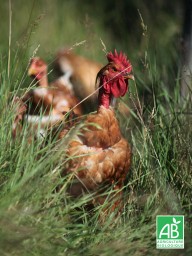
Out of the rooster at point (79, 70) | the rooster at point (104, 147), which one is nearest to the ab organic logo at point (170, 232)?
the rooster at point (104, 147)

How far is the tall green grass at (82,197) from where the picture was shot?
3564 mm

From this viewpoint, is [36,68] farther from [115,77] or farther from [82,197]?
[82,197]

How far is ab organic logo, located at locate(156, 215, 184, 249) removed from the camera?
383 centimetres

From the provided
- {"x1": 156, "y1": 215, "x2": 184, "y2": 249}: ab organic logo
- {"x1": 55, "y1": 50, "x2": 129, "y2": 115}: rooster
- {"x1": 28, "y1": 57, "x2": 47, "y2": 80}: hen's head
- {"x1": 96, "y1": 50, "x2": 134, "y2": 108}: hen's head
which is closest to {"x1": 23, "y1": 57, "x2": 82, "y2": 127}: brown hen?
{"x1": 28, "y1": 57, "x2": 47, "y2": 80}: hen's head

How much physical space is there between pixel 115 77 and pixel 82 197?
2.84 ft

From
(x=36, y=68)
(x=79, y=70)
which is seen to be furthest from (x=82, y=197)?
(x=79, y=70)

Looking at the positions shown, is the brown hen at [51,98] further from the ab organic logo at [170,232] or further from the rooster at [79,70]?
the ab organic logo at [170,232]

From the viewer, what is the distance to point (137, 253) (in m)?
3.82

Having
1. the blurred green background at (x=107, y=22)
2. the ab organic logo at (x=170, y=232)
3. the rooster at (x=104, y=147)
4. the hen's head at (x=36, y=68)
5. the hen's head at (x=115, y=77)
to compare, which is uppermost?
the blurred green background at (x=107, y=22)

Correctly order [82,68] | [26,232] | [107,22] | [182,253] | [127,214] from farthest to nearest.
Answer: [107,22] → [82,68] → [127,214] → [182,253] → [26,232]

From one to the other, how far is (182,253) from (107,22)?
17.2 ft

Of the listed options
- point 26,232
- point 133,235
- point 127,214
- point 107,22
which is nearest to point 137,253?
point 133,235

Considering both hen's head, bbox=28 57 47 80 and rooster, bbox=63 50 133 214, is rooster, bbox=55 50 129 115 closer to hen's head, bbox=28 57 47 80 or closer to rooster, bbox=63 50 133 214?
hen's head, bbox=28 57 47 80

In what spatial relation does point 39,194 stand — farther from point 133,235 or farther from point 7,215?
point 133,235
